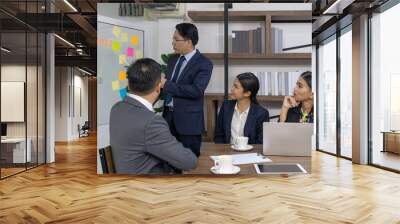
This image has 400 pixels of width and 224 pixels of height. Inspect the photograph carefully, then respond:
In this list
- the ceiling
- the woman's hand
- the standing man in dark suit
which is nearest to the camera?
the standing man in dark suit

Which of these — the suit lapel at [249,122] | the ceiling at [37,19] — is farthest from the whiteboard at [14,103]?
the suit lapel at [249,122]

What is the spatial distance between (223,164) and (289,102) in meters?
2.15

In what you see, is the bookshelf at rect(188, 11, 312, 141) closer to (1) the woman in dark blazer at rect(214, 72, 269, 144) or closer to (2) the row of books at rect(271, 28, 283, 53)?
(2) the row of books at rect(271, 28, 283, 53)

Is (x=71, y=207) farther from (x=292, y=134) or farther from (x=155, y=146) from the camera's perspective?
(x=292, y=134)

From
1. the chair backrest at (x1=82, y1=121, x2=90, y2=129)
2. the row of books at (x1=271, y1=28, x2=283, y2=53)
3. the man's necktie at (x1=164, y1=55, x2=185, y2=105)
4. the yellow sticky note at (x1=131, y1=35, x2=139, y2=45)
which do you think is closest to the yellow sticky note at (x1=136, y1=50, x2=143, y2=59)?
the yellow sticky note at (x1=131, y1=35, x2=139, y2=45)

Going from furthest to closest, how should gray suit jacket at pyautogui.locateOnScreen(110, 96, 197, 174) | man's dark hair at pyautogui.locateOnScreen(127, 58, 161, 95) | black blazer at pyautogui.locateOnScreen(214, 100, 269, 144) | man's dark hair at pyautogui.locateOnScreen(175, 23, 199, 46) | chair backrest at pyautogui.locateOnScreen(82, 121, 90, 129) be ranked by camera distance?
chair backrest at pyautogui.locateOnScreen(82, 121, 90, 129) → man's dark hair at pyautogui.locateOnScreen(175, 23, 199, 46) → black blazer at pyautogui.locateOnScreen(214, 100, 269, 144) → man's dark hair at pyautogui.locateOnScreen(127, 58, 161, 95) → gray suit jacket at pyautogui.locateOnScreen(110, 96, 197, 174)

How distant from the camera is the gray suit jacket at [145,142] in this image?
209 centimetres

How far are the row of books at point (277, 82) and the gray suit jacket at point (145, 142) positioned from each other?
2218mm

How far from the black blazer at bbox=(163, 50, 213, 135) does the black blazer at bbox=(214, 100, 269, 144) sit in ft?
0.67

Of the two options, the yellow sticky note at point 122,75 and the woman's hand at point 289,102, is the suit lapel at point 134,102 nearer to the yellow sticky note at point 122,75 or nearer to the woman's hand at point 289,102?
the yellow sticky note at point 122,75

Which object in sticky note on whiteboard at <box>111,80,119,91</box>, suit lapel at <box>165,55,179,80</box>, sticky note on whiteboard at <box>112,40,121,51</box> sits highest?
sticky note on whiteboard at <box>112,40,121,51</box>

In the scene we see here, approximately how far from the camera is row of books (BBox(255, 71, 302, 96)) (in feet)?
13.9

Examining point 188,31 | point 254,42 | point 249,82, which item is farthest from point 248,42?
point 188,31

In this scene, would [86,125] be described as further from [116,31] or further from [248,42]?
[248,42]
